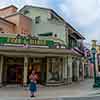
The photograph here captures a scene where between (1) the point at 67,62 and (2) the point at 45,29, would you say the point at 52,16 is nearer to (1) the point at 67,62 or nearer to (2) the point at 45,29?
(2) the point at 45,29

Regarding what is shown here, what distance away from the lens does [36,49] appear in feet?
84.8

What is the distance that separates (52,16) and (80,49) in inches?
341

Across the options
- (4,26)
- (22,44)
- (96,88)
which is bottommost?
(96,88)

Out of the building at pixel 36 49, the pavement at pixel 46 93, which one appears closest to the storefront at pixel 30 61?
the building at pixel 36 49

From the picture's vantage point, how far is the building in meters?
25.9

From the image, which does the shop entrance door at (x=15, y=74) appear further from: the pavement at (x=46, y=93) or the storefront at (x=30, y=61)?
the pavement at (x=46, y=93)

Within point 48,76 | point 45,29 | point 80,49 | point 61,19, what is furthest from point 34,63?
point 80,49

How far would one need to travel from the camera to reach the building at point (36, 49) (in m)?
25.9

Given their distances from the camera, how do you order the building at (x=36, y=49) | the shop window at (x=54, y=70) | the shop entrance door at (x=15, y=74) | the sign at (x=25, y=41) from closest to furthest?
1. the sign at (x=25, y=41)
2. the building at (x=36, y=49)
3. the shop entrance door at (x=15, y=74)
4. the shop window at (x=54, y=70)

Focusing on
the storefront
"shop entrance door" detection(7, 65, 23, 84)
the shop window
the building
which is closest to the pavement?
"shop entrance door" detection(7, 65, 23, 84)

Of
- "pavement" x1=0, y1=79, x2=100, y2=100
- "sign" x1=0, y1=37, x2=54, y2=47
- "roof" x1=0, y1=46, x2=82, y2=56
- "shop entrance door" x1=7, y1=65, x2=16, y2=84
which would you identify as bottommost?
"pavement" x1=0, y1=79, x2=100, y2=100

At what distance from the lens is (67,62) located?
1244 inches

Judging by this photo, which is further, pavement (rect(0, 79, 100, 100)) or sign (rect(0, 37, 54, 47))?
sign (rect(0, 37, 54, 47))

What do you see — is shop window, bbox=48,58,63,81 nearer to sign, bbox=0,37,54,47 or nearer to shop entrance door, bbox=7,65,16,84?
sign, bbox=0,37,54,47
